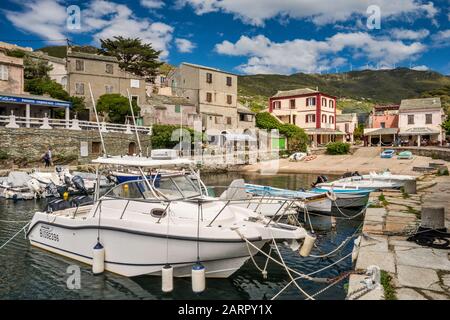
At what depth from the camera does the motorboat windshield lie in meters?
9.55

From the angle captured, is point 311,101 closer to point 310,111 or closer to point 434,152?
point 310,111

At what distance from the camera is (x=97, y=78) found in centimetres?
4512

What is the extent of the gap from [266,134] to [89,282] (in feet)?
157

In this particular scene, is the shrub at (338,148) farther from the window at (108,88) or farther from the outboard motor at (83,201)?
the outboard motor at (83,201)

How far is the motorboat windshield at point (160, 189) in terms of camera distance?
31.3ft

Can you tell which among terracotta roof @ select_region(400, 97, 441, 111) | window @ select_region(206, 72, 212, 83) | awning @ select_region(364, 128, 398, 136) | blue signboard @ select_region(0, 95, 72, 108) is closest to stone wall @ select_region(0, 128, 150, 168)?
blue signboard @ select_region(0, 95, 72, 108)

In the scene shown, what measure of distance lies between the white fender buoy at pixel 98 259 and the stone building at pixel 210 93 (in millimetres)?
41224

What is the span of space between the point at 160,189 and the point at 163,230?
195cm

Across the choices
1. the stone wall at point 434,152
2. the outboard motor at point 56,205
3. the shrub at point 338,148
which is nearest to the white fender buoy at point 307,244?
the outboard motor at point 56,205

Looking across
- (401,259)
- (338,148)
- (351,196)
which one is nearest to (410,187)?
(351,196)

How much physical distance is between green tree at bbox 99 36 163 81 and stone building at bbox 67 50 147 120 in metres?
13.0

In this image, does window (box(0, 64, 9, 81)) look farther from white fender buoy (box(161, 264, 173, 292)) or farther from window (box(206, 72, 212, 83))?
white fender buoy (box(161, 264, 173, 292))

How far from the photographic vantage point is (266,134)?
181ft
